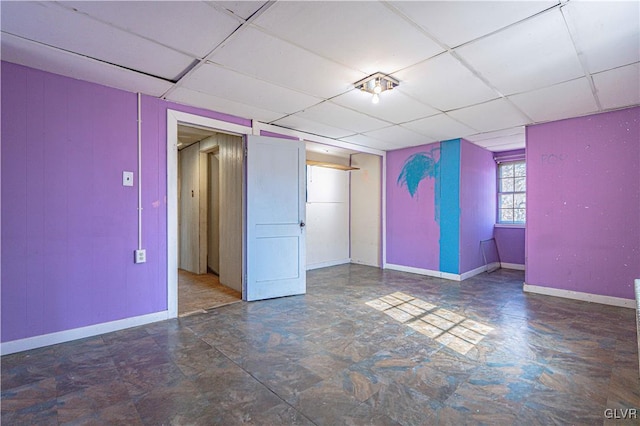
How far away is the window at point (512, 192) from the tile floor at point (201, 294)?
5.90 m

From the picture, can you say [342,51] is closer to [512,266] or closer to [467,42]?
[467,42]

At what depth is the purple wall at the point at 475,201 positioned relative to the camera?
A: 5355mm

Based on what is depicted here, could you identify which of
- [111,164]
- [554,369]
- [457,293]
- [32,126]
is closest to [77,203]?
[111,164]

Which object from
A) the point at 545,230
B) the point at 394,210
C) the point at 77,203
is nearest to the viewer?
the point at 77,203

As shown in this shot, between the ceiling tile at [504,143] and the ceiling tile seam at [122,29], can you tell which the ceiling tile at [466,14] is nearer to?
the ceiling tile seam at [122,29]

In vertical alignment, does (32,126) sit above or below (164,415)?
above

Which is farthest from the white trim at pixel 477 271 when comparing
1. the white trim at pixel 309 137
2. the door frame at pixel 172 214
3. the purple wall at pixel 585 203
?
the door frame at pixel 172 214

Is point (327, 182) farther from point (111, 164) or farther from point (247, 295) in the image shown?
point (111, 164)

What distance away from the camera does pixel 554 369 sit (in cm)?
230

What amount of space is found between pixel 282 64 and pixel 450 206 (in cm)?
398

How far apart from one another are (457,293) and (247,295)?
304cm

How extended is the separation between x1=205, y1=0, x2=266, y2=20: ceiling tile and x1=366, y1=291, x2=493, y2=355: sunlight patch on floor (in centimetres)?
305

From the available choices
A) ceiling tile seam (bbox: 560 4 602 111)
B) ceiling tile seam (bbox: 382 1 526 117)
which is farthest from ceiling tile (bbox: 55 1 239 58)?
ceiling tile seam (bbox: 560 4 602 111)

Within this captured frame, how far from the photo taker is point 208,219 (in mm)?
5984
